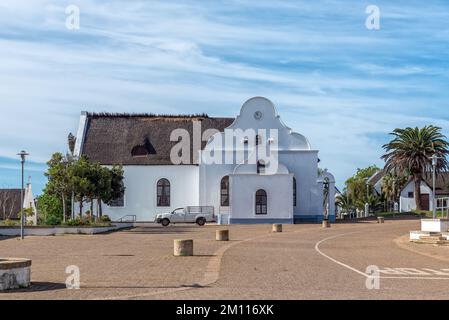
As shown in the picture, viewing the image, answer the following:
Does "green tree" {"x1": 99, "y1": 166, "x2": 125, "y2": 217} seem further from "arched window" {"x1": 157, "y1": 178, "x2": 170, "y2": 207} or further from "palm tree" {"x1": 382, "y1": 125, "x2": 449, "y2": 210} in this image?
"palm tree" {"x1": 382, "y1": 125, "x2": 449, "y2": 210}

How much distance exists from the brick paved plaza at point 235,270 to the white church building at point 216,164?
25903 mm

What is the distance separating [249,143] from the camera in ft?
204

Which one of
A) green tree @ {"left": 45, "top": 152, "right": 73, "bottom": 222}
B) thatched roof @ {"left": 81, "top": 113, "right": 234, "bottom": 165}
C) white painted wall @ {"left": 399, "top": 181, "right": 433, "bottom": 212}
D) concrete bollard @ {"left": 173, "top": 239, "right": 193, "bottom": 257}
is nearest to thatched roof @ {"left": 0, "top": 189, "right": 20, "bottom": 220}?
thatched roof @ {"left": 81, "top": 113, "right": 234, "bottom": 165}

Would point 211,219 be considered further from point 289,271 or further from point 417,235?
point 289,271

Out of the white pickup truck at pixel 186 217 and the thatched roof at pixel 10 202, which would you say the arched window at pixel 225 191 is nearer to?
the white pickup truck at pixel 186 217

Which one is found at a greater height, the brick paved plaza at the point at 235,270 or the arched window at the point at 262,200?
the arched window at the point at 262,200

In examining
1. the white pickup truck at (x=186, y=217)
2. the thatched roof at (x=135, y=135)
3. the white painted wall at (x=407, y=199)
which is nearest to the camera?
the white pickup truck at (x=186, y=217)

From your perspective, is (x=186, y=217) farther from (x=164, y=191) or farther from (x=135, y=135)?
(x=135, y=135)

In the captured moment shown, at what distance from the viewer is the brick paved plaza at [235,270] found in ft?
48.1

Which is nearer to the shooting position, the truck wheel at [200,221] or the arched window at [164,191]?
the truck wheel at [200,221]

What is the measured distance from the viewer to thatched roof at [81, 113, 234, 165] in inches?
2554

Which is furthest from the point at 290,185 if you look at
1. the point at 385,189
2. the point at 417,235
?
the point at 385,189

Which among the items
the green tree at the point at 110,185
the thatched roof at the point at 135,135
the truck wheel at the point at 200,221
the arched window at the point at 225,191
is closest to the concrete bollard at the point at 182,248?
the green tree at the point at 110,185

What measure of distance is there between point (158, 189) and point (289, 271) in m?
45.6
